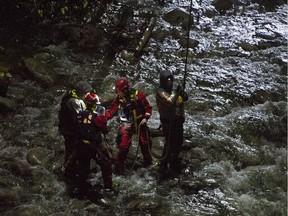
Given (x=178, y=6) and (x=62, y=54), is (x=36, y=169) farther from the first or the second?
(x=178, y=6)

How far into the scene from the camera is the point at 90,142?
19.3 feet

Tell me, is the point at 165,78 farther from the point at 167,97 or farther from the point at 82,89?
the point at 82,89

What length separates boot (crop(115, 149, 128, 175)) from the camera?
6.78 meters

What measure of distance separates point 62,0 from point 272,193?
10.4 m

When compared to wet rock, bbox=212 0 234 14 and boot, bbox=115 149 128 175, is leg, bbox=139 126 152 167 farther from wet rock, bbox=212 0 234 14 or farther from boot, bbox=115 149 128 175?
wet rock, bbox=212 0 234 14

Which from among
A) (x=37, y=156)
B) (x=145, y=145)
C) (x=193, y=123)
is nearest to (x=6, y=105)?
(x=37, y=156)

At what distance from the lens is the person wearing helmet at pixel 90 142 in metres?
5.73

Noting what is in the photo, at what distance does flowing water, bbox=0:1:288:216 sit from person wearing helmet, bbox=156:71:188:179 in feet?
2.74

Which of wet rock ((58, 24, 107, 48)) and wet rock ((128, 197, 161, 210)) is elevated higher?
wet rock ((58, 24, 107, 48))

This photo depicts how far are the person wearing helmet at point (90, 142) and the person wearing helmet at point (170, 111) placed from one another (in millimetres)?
1270

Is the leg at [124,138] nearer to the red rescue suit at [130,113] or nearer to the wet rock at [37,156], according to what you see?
the red rescue suit at [130,113]

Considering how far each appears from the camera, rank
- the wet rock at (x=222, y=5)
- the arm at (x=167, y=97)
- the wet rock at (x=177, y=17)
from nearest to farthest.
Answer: the arm at (x=167, y=97) → the wet rock at (x=177, y=17) → the wet rock at (x=222, y=5)

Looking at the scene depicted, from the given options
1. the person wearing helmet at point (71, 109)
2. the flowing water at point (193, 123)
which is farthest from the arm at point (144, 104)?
the flowing water at point (193, 123)

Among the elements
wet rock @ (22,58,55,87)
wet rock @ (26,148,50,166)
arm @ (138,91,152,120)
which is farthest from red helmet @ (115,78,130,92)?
wet rock @ (22,58,55,87)
